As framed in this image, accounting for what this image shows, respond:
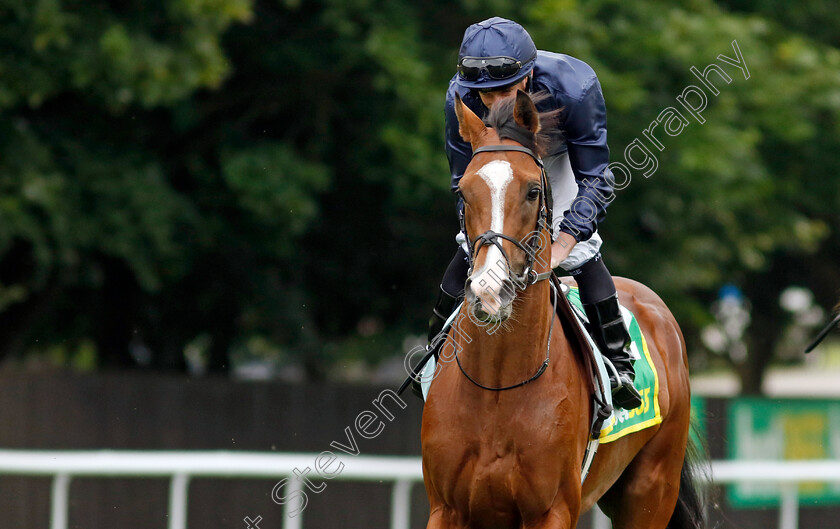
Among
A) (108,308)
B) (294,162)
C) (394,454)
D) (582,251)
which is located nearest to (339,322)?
(108,308)

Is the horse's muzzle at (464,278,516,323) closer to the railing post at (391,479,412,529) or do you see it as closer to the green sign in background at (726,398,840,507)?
the railing post at (391,479,412,529)

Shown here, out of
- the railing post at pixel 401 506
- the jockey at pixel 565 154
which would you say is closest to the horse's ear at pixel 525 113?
the jockey at pixel 565 154

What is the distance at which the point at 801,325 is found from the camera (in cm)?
2192

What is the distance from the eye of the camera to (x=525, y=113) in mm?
3814

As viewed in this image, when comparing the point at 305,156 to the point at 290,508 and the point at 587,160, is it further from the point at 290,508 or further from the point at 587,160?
the point at 587,160

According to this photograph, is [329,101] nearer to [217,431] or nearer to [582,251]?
[217,431]

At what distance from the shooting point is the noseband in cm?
349

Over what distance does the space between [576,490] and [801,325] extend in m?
19.3

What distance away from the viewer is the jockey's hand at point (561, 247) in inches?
159

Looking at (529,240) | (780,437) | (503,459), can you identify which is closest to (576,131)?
(529,240)

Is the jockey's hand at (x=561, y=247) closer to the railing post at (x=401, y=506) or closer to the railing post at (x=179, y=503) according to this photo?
the railing post at (x=401, y=506)

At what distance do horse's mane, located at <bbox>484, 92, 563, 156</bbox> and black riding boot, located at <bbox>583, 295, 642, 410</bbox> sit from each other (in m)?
Result: 0.82

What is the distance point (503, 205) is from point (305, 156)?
772 centimetres

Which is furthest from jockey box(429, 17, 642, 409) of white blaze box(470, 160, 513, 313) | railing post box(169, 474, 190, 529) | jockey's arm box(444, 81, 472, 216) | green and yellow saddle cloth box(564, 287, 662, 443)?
railing post box(169, 474, 190, 529)
